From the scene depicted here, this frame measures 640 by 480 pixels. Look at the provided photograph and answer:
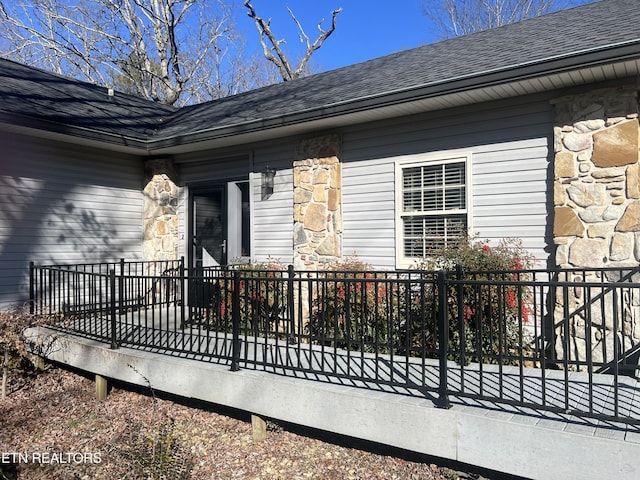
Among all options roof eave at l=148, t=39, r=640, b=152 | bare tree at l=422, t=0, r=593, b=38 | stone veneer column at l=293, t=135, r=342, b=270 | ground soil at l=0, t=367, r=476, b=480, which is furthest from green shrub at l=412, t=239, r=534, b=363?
bare tree at l=422, t=0, r=593, b=38

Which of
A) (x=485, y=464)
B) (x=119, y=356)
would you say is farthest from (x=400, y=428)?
(x=119, y=356)

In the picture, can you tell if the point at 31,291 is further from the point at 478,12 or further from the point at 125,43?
the point at 478,12

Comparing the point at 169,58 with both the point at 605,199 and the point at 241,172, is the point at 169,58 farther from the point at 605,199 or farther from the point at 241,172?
the point at 605,199

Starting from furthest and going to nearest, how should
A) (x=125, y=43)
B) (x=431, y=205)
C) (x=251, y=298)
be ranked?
(x=125, y=43)
(x=431, y=205)
(x=251, y=298)

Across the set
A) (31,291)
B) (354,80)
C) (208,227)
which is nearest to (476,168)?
(354,80)

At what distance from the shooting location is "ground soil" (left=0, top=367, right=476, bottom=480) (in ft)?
9.98

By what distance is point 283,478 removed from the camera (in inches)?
118

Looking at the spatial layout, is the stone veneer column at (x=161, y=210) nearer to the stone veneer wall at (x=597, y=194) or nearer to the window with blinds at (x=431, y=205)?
the window with blinds at (x=431, y=205)

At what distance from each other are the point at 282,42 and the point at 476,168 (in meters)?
15.2

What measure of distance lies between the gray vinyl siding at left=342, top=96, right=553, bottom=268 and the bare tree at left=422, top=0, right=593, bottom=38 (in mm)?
13593

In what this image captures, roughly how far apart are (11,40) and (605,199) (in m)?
19.2

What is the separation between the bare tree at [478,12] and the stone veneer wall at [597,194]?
13898 millimetres

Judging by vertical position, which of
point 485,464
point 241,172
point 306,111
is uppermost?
point 306,111

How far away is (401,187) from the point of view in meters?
5.78
